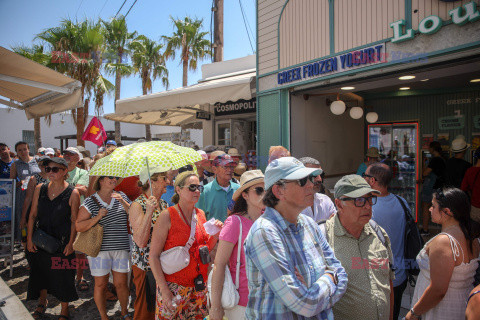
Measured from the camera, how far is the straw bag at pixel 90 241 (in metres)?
3.43

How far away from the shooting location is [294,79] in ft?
21.1

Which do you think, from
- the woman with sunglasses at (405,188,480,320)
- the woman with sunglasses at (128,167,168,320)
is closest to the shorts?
the woman with sunglasses at (128,167,168,320)

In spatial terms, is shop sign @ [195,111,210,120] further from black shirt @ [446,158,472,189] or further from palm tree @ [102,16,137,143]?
palm tree @ [102,16,137,143]

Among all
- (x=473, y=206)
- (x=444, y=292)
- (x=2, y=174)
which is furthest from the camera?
(x=2, y=174)

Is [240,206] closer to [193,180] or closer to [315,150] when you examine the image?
[193,180]

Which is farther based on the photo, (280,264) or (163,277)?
(163,277)

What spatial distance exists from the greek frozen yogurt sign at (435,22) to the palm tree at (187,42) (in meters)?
19.5

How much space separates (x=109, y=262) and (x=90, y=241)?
34 centimetres

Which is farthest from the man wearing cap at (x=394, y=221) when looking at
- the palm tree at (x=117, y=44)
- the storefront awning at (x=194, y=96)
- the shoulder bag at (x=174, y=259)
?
the palm tree at (x=117, y=44)

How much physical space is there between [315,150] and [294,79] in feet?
6.29

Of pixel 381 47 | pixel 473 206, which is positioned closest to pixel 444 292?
pixel 473 206

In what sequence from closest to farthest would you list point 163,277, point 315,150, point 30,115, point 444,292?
1. point 444,292
2. point 163,277
3. point 30,115
4. point 315,150

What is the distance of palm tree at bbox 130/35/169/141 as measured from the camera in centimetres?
2172

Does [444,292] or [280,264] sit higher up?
[280,264]
